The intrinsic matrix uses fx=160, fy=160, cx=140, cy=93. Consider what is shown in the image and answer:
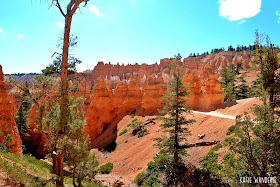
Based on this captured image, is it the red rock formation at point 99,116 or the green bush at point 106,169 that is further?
the red rock formation at point 99,116

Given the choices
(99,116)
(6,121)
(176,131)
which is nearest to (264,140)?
(176,131)

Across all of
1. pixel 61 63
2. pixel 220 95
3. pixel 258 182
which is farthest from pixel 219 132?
pixel 61 63

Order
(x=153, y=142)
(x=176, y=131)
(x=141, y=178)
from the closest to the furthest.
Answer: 1. (x=176, y=131)
2. (x=141, y=178)
3. (x=153, y=142)

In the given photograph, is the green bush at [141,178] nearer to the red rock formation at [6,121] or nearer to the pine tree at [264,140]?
the pine tree at [264,140]

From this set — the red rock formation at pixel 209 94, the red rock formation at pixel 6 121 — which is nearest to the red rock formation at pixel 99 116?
the red rock formation at pixel 6 121

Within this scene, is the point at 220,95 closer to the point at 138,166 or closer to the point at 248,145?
the point at 138,166

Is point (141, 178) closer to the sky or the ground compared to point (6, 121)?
closer to the ground

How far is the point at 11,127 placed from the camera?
12148 mm

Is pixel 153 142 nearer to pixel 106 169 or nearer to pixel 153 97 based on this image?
Answer: pixel 106 169

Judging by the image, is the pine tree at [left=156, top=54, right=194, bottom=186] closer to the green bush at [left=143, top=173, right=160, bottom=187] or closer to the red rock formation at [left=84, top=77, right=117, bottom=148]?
the green bush at [left=143, top=173, right=160, bottom=187]

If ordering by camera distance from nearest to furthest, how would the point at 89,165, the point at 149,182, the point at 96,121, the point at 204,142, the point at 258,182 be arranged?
the point at 258,182, the point at 89,165, the point at 149,182, the point at 204,142, the point at 96,121

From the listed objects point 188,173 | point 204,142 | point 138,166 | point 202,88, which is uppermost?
point 202,88

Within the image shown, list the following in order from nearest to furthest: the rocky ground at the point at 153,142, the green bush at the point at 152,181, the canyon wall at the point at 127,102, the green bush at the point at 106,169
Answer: the green bush at the point at 152,181
the rocky ground at the point at 153,142
the green bush at the point at 106,169
the canyon wall at the point at 127,102

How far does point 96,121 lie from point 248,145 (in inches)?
925
